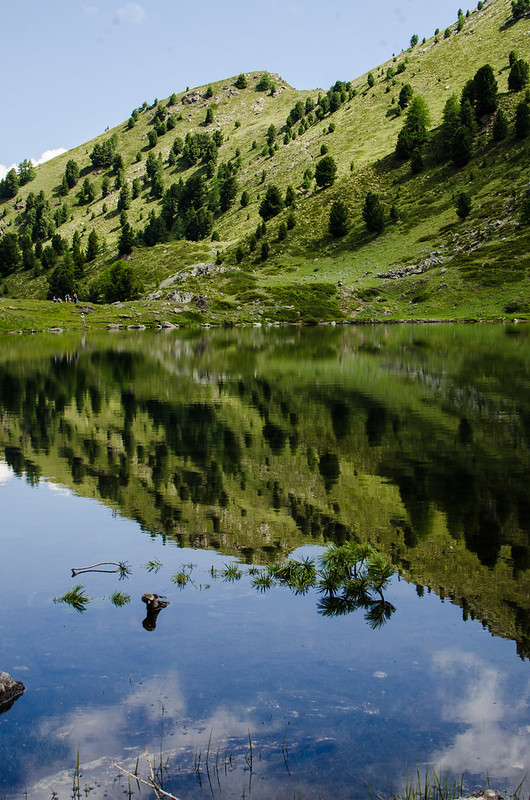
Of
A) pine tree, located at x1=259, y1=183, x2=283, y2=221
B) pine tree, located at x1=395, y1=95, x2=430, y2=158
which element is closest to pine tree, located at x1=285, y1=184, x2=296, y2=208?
pine tree, located at x1=259, y1=183, x2=283, y2=221

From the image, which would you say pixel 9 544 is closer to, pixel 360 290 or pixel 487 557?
pixel 487 557

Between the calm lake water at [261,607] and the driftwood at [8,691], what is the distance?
18 cm

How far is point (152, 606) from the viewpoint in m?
11.3

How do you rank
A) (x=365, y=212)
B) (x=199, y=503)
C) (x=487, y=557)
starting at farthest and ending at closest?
(x=365, y=212) < (x=199, y=503) < (x=487, y=557)

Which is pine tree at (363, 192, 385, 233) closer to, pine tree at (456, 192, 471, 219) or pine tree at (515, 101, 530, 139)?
pine tree at (456, 192, 471, 219)

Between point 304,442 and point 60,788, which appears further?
point 304,442

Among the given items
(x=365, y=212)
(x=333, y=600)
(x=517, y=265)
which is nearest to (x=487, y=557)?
(x=333, y=600)

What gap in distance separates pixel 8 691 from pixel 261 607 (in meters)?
4.84

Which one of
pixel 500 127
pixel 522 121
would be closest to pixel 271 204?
pixel 500 127

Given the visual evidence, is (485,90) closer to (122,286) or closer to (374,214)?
(374,214)

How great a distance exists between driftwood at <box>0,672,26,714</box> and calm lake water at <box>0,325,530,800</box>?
18 cm

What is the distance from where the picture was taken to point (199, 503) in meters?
17.8

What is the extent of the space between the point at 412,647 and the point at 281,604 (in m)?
2.91

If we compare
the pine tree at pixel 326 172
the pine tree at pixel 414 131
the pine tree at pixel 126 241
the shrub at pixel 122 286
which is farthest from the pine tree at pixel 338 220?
the pine tree at pixel 126 241
